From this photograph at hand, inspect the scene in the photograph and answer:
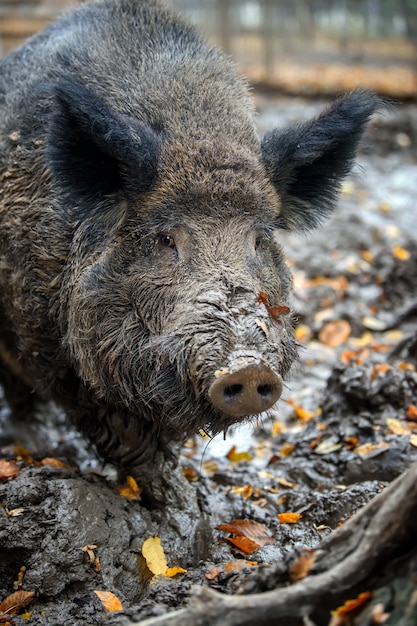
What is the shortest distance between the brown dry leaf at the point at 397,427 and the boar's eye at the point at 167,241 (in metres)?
2.26

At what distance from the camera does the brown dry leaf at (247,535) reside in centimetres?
449

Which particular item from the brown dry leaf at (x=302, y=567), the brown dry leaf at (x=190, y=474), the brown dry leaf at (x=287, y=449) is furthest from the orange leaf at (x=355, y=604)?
the brown dry leaf at (x=287, y=449)

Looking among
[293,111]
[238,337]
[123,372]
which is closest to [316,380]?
[123,372]

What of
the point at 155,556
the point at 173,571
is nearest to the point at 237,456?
the point at 155,556

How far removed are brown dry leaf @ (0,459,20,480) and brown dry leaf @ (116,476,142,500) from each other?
64cm

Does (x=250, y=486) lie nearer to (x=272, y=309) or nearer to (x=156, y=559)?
(x=156, y=559)

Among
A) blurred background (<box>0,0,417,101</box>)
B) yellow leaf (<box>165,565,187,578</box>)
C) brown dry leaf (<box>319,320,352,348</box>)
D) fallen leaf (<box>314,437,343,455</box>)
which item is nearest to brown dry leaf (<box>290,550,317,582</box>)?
yellow leaf (<box>165,565,187,578</box>)

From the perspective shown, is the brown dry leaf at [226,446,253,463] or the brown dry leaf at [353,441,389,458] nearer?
the brown dry leaf at [353,441,389,458]

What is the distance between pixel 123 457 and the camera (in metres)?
5.20

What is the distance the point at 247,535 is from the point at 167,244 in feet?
5.72

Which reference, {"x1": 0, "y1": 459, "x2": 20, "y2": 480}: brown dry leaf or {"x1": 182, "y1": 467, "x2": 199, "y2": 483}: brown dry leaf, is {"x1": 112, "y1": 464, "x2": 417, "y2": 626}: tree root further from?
{"x1": 182, "y1": 467, "x2": 199, "y2": 483}: brown dry leaf

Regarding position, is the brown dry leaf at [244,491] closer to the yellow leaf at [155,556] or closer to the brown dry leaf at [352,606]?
the yellow leaf at [155,556]

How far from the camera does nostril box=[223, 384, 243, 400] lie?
3611 millimetres

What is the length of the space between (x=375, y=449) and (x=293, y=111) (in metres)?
11.4
